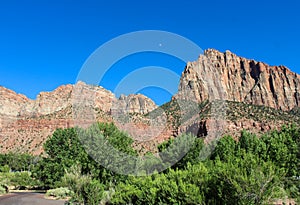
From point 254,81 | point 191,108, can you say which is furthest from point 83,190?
point 254,81

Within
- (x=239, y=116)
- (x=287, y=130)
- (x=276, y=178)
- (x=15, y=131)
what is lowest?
(x=276, y=178)

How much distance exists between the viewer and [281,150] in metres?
31.5

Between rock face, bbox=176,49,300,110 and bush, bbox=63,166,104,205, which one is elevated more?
rock face, bbox=176,49,300,110

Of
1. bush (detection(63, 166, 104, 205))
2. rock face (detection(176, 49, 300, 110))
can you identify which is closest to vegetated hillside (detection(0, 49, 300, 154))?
rock face (detection(176, 49, 300, 110))

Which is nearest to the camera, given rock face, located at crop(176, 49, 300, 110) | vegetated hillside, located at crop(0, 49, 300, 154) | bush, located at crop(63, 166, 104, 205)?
bush, located at crop(63, 166, 104, 205)

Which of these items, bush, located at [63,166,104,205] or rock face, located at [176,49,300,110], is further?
rock face, located at [176,49,300,110]

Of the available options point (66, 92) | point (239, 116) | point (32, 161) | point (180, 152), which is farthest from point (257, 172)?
point (66, 92)

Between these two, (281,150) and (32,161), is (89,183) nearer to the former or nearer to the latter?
(281,150)

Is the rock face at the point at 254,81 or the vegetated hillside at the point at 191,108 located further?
the rock face at the point at 254,81

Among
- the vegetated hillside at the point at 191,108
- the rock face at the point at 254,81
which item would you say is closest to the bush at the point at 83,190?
the vegetated hillside at the point at 191,108

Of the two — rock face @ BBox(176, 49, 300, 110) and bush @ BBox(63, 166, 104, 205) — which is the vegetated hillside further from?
bush @ BBox(63, 166, 104, 205)

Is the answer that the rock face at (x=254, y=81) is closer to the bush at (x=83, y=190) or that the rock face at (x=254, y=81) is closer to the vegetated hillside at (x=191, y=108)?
the vegetated hillside at (x=191, y=108)

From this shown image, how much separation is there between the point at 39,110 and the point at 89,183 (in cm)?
18420

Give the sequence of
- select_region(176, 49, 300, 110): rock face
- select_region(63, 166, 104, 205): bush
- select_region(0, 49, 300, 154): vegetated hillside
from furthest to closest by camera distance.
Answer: select_region(176, 49, 300, 110): rock face < select_region(0, 49, 300, 154): vegetated hillside < select_region(63, 166, 104, 205): bush
